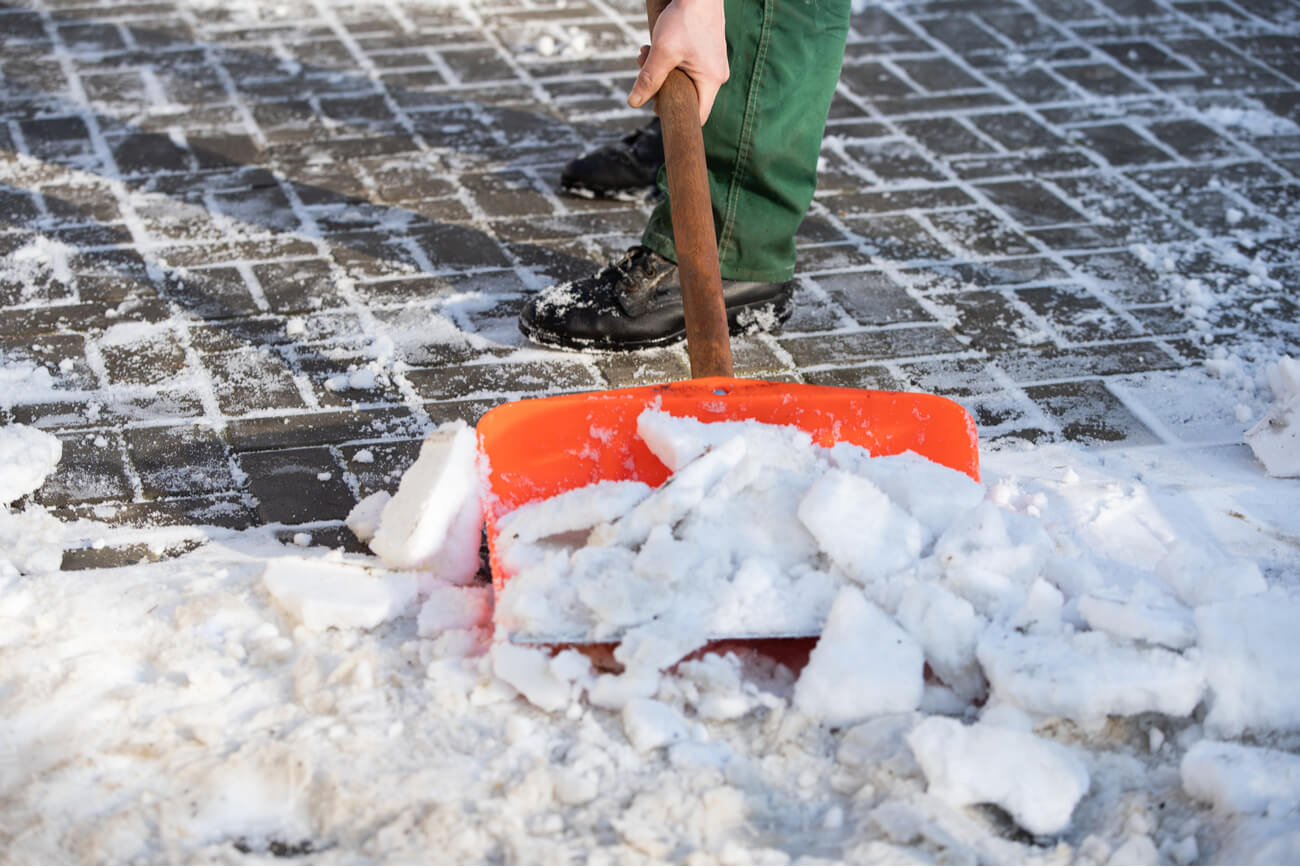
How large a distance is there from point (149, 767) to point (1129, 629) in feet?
4.55

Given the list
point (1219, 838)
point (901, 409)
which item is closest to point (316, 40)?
point (901, 409)

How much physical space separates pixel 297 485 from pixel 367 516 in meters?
0.25

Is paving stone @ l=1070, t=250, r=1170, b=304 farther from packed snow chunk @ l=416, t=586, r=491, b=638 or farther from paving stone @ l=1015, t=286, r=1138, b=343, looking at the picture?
packed snow chunk @ l=416, t=586, r=491, b=638

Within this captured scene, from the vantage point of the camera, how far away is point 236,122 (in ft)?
14.6

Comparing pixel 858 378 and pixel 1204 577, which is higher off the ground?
pixel 1204 577

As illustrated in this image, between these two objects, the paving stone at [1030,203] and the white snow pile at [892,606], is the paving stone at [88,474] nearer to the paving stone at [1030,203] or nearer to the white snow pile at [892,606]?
the white snow pile at [892,606]

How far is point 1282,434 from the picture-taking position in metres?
2.84

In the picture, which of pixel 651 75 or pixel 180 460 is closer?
pixel 651 75

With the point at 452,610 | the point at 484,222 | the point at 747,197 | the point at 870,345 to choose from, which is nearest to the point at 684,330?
the point at 747,197

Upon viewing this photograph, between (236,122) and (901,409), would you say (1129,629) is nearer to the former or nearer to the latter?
(901,409)

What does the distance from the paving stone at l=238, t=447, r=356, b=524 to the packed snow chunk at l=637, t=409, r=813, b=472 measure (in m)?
0.69

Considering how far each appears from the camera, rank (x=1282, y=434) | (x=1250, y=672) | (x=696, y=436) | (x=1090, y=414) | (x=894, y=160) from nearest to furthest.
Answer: (x=1250, y=672) → (x=696, y=436) → (x=1282, y=434) → (x=1090, y=414) → (x=894, y=160)

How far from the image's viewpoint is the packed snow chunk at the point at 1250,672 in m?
1.93

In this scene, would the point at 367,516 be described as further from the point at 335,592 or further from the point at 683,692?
the point at 683,692
